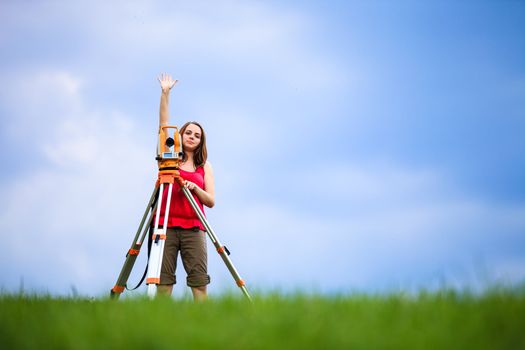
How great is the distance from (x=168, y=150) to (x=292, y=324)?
151 inches

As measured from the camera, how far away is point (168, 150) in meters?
6.80

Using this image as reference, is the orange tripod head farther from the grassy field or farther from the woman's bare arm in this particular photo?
the grassy field

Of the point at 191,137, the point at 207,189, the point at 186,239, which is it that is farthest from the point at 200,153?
the point at 186,239

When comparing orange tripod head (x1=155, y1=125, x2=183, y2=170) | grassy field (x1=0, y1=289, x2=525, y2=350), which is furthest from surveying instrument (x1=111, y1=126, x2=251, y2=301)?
grassy field (x1=0, y1=289, x2=525, y2=350)

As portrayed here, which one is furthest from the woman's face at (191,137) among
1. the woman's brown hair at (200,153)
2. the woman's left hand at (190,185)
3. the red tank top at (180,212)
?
the woman's left hand at (190,185)

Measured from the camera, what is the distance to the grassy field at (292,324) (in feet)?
10.7

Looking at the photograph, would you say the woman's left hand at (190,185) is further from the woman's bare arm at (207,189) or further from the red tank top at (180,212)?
the red tank top at (180,212)

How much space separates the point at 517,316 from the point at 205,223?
3.90 meters

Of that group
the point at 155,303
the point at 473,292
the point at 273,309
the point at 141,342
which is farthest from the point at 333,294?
the point at 141,342

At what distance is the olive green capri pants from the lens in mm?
7375

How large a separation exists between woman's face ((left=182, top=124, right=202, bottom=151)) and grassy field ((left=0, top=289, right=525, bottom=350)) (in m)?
3.30

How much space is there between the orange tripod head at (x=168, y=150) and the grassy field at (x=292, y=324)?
2.23 meters

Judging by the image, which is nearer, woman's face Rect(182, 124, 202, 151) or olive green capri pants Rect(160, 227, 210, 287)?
olive green capri pants Rect(160, 227, 210, 287)

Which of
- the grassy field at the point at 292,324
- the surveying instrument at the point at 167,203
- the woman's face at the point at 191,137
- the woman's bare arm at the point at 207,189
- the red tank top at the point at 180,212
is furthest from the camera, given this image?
the woman's face at the point at 191,137
